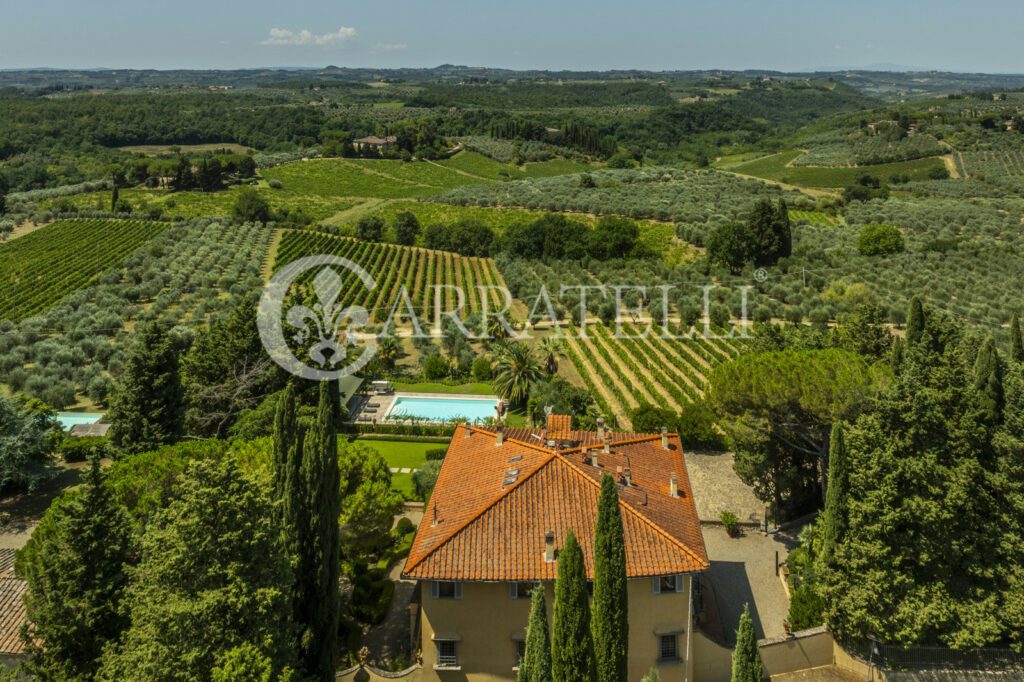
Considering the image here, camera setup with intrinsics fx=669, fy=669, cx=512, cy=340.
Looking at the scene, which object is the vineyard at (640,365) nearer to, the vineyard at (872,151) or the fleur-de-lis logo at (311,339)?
the fleur-de-lis logo at (311,339)

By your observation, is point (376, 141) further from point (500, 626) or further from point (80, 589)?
point (80, 589)

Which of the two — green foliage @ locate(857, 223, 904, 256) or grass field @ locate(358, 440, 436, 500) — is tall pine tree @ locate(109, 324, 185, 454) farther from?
green foliage @ locate(857, 223, 904, 256)

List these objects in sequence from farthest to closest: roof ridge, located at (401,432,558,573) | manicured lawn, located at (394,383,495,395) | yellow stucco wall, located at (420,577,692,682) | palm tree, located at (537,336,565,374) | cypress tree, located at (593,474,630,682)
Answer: palm tree, located at (537,336,565,374) → manicured lawn, located at (394,383,495,395) → yellow stucco wall, located at (420,577,692,682) → roof ridge, located at (401,432,558,573) → cypress tree, located at (593,474,630,682)

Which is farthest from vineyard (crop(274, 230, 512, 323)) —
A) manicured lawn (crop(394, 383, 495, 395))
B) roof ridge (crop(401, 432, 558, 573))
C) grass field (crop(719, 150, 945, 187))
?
grass field (crop(719, 150, 945, 187))

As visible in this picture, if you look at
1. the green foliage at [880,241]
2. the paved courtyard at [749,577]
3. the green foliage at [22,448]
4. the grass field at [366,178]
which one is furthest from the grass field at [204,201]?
the paved courtyard at [749,577]

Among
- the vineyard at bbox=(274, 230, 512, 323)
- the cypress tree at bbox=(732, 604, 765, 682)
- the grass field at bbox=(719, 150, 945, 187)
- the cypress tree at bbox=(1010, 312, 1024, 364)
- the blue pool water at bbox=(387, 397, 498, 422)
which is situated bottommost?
the blue pool water at bbox=(387, 397, 498, 422)
